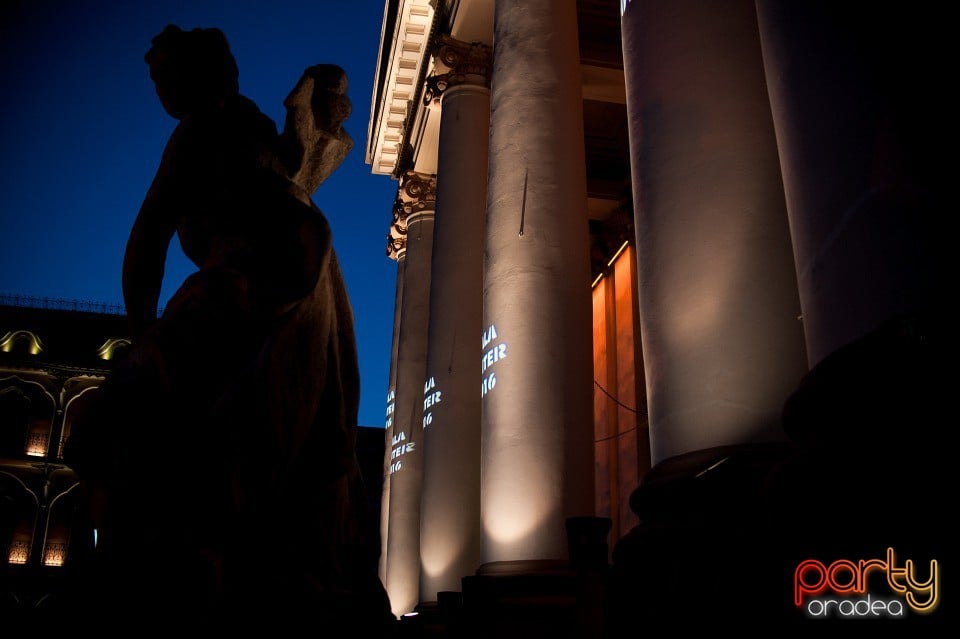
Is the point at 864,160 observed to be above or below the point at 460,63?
below


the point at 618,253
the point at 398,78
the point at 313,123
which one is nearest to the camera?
the point at 313,123

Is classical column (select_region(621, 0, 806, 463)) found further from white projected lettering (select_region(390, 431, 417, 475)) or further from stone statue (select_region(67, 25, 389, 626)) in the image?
white projected lettering (select_region(390, 431, 417, 475))

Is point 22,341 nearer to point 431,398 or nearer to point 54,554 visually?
point 54,554

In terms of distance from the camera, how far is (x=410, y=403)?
2283 cm

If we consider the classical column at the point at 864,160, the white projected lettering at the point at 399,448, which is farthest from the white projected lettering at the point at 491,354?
the white projected lettering at the point at 399,448

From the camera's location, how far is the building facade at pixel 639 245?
13.5ft

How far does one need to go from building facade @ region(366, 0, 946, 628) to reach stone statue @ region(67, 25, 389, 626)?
245 centimetres

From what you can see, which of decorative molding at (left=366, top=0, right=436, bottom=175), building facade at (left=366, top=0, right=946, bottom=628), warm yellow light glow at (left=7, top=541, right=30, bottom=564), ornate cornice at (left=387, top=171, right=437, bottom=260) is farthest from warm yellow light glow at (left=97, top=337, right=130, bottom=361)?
ornate cornice at (left=387, top=171, right=437, bottom=260)

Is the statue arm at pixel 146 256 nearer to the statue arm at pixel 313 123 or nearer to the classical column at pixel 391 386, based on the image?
the statue arm at pixel 313 123

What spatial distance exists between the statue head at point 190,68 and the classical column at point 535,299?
7.22 meters

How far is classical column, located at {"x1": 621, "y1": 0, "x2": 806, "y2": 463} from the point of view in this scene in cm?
602

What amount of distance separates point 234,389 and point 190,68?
2.45m

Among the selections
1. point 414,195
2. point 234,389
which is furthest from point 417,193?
point 234,389

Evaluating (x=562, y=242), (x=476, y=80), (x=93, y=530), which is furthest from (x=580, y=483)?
(x=476, y=80)
